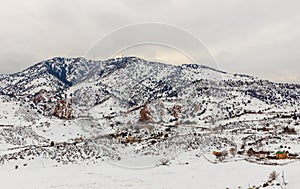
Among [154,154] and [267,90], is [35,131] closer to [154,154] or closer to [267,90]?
[154,154]

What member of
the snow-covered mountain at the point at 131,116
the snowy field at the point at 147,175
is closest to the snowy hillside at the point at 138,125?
the snow-covered mountain at the point at 131,116

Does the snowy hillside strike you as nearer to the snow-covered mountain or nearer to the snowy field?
the snow-covered mountain

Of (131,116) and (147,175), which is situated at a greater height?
(131,116)

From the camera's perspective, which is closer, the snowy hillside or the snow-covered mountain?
the snow-covered mountain

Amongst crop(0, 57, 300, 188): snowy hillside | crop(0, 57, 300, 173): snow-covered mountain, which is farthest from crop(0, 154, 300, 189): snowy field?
crop(0, 57, 300, 173): snow-covered mountain

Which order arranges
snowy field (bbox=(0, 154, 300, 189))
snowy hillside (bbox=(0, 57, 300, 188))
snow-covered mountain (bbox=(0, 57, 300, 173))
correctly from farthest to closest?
snowy field (bbox=(0, 154, 300, 189)) < snowy hillside (bbox=(0, 57, 300, 188)) < snow-covered mountain (bbox=(0, 57, 300, 173))

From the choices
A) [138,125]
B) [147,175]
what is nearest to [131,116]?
[138,125]

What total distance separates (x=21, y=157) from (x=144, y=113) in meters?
22.9

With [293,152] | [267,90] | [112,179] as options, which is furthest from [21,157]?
[267,90]

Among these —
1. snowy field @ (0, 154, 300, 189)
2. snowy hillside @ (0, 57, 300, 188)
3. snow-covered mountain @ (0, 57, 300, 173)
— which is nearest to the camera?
snow-covered mountain @ (0, 57, 300, 173)

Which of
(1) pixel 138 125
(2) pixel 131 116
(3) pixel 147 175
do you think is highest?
(2) pixel 131 116

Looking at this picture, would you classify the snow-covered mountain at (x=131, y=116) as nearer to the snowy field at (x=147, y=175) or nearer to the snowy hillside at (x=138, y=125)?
the snowy hillside at (x=138, y=125)

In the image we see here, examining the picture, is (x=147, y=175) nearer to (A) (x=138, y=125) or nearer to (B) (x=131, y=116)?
(A) (x=138, y=125)

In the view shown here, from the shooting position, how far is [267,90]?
159375mm
